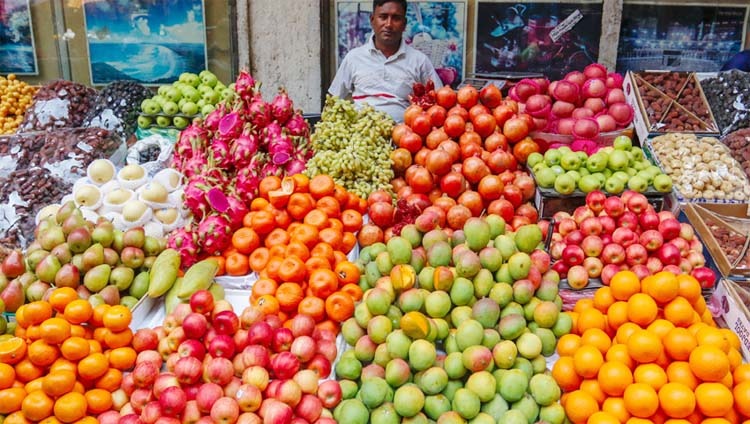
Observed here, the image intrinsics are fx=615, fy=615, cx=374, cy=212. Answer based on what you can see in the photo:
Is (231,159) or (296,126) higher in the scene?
(296,126)

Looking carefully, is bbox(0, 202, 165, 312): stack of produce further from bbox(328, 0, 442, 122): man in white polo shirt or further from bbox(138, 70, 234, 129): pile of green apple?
bbox(328, 0, 442, 122): man in white polo shirt

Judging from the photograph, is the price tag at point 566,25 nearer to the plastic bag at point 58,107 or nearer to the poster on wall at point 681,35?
the poster on wall at point 681,35

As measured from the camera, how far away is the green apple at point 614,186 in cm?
338

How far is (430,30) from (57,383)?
4.69 meters

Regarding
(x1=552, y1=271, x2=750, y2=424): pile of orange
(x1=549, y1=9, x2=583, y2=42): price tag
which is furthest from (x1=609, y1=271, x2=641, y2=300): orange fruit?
(x1=549, y1=9, x2=583, y2=42): price tag

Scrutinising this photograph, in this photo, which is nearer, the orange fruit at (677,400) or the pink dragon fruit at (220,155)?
the orange fruit at (677,400)

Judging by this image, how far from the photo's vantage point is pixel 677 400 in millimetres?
2109

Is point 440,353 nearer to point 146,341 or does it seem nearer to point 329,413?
point 329,413

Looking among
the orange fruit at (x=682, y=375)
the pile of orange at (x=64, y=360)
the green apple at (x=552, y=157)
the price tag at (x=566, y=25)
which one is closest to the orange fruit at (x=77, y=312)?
the pile of orange at (x=64, y=360)

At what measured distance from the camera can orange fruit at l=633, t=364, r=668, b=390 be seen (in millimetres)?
2211

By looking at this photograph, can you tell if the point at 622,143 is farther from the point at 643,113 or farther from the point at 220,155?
the point at 220,155

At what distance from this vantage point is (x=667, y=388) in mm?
2160

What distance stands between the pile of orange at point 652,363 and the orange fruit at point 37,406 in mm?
1907

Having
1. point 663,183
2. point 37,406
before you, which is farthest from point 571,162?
point 37,406
